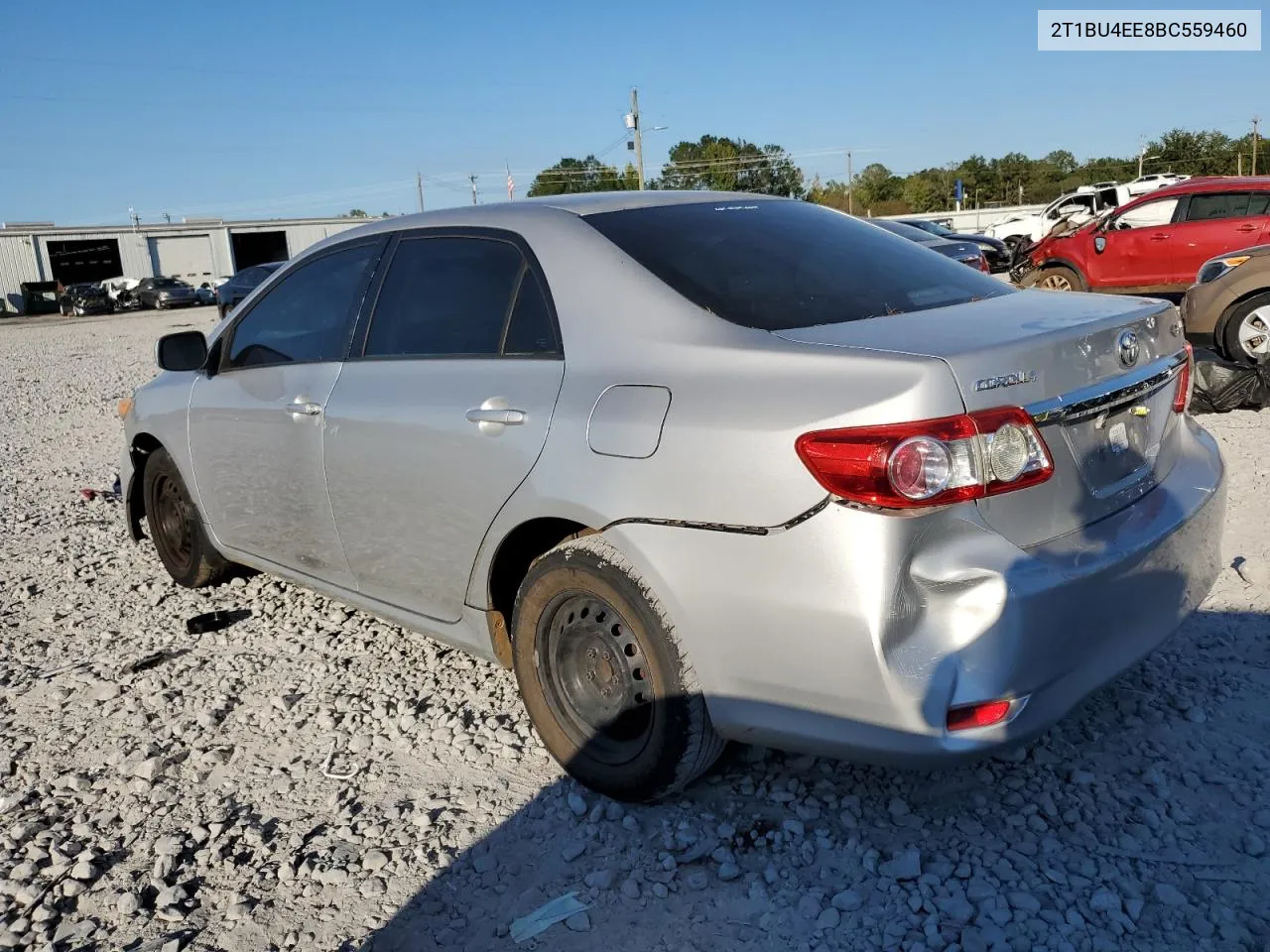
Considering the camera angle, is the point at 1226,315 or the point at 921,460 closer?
the point at 921,460

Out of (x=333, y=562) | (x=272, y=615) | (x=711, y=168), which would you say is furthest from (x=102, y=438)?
(x=711, y=168)

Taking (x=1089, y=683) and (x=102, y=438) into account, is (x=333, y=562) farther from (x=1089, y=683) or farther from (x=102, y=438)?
(x=102, y=438)

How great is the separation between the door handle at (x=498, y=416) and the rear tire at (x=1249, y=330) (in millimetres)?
7573

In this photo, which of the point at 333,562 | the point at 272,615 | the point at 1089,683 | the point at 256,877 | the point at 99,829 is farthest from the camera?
the point at 272,615

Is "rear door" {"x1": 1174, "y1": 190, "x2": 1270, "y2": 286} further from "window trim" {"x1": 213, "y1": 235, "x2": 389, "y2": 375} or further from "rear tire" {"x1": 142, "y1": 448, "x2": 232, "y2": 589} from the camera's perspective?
"rear tire" {"x1": 142, "y1": 448, "x2": 232, "y2": 589}

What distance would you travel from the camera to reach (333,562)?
3.85 m

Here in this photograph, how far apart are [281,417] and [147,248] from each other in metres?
62.5

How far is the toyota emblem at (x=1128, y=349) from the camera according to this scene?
103 inches

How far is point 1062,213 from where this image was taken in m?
27.7

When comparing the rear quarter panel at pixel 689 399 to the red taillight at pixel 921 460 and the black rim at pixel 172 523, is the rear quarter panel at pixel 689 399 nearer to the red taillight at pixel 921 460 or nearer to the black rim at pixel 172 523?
the red taillight at pixel 921 460

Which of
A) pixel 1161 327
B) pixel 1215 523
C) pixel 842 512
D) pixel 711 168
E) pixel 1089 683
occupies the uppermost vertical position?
pixel 711 168

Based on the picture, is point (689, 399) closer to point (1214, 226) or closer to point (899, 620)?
point (899, 620)

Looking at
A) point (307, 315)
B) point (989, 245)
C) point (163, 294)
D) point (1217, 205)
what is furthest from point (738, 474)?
point (163, 294)

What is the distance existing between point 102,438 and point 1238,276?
33.5 ft
